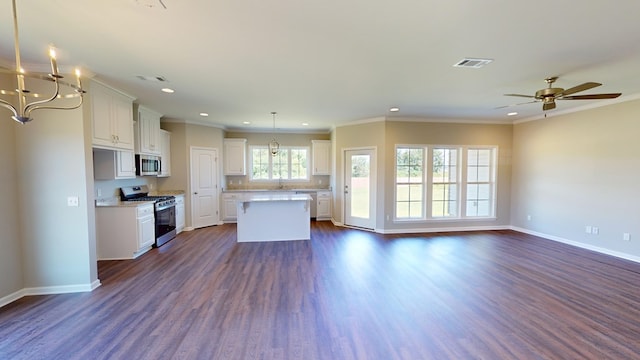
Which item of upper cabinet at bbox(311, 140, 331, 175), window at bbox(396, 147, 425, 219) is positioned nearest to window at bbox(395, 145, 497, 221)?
window at bbox(396, 147, 425, 219)

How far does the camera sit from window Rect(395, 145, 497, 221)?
20.5 feet

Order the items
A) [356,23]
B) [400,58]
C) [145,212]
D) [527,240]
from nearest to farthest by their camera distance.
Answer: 1. [356,23]
2. [400,58]
3. [145,212]
4. [527,240]

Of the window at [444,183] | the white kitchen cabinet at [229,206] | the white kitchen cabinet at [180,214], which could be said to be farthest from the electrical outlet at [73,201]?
the window at [444,183]

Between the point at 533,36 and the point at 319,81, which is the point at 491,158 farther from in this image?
the point at 319,81

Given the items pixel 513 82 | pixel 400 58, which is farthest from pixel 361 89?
pixel 513 82

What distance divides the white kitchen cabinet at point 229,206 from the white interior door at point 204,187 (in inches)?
10.7

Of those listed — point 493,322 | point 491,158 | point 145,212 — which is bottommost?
point 493,322

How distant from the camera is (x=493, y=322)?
261 centimetres

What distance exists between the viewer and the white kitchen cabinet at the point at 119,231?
4223 millimetres

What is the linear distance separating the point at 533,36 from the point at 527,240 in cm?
478

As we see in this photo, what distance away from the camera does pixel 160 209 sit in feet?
16.3

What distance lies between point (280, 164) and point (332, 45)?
5681 millimetres

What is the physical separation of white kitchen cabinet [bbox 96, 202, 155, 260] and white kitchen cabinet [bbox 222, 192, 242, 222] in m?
2.81

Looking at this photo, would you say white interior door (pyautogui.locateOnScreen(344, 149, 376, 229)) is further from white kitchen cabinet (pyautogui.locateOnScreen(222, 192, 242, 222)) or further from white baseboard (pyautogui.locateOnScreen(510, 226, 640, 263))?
white baseboard (pyautogui.locateOnScreen(510, 226, 640, 263))
